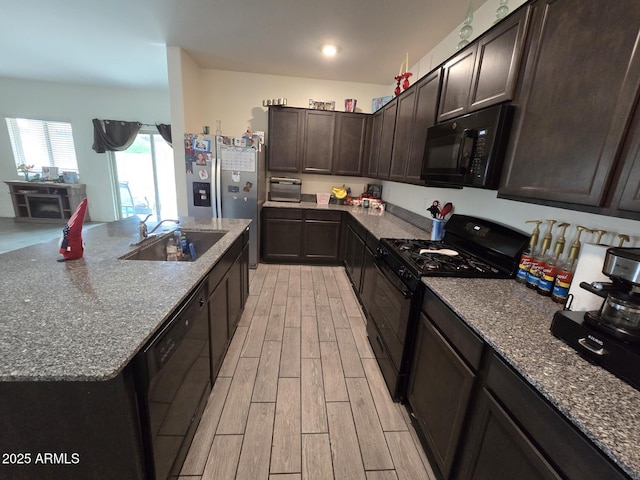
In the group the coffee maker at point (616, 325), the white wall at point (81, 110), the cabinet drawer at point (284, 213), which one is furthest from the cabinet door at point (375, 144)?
the white wall at point (81, 110)

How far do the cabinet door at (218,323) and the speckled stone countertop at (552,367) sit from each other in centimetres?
121

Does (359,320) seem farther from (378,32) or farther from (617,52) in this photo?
(378,32)

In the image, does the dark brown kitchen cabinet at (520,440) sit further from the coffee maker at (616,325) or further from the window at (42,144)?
the window at (42,144)

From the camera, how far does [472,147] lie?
4.83 feet

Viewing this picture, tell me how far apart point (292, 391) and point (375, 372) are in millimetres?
625

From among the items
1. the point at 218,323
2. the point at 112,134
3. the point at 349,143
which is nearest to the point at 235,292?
the point at 218,323

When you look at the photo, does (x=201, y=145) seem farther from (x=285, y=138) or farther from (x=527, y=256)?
(x=527, y=256)

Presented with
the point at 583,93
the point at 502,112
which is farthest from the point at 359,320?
the point at 583,93

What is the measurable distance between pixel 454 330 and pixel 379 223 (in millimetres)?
1834

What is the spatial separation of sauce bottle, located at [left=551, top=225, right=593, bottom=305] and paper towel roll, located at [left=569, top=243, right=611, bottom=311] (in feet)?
0.23

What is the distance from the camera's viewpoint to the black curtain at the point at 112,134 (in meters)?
5.37

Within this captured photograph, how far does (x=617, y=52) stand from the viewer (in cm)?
85

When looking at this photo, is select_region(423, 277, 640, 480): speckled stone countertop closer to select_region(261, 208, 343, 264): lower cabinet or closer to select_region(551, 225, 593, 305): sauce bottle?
select_region(551, 225, 593, 305): sauce bottle

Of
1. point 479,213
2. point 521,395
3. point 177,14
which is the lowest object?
point 521,395
